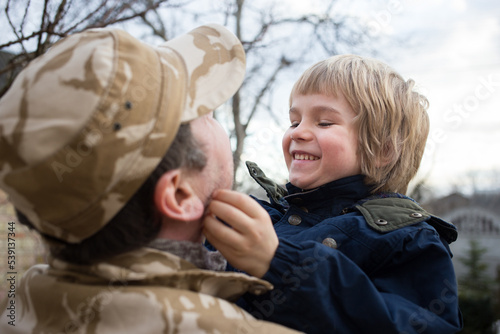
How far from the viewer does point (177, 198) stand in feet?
4.61

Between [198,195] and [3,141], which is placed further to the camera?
[198,195]

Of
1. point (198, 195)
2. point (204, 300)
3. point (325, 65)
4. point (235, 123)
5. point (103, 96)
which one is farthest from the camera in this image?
point (235, 123)

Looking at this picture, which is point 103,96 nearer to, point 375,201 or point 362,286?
point 362,286

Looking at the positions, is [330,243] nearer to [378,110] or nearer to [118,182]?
[378,110]

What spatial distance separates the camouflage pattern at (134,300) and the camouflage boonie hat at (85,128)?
147 mm

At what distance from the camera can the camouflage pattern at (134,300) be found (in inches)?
48.0

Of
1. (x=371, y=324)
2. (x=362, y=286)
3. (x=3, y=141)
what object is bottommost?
(x=371, y=324)

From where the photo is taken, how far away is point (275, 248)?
4.87 feet

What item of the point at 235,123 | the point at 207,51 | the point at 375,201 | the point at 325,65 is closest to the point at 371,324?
the point at 375,201

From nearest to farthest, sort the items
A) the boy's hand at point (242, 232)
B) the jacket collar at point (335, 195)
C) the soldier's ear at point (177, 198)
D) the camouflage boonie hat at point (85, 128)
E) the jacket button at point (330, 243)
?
the camouflage boonie hat at point (85, 128), the soldier's ear at point (177, 198), the boy's hand at point (242, 232), the jacket button at point (330, 243), the jacket collar at point (335, 195)

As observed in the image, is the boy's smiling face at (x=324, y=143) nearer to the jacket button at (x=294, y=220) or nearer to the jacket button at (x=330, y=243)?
the jacket button at (x=294, y=220)

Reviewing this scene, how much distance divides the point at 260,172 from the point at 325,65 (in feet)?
1.97

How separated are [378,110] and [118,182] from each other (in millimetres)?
1272

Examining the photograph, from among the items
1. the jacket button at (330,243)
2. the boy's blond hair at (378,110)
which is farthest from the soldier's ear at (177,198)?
the boy's blond hair at (378,110)
